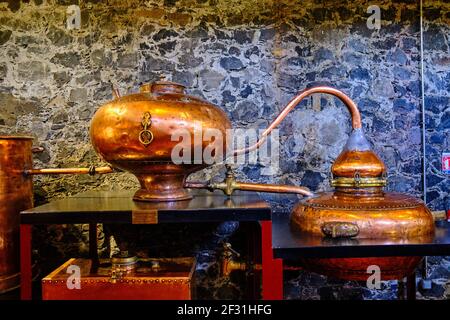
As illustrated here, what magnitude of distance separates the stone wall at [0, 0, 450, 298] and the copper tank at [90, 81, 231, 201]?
0.84 m

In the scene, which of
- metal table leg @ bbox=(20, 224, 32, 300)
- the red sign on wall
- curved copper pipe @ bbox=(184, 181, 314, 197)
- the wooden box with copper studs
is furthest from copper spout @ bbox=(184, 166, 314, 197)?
the red sign on wall

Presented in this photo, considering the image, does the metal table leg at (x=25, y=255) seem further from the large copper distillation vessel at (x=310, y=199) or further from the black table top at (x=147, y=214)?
the large copper distillation vessel at (x=310, y=199)

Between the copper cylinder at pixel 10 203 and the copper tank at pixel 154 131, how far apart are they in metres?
0.57

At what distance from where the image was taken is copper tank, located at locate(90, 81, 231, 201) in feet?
5.53

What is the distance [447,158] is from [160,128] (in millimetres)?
2189

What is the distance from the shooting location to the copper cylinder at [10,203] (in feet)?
6.46

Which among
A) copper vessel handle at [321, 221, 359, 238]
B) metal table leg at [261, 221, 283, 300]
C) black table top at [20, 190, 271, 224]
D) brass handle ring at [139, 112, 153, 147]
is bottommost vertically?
metal table leg at [261, 221, 283, 300]

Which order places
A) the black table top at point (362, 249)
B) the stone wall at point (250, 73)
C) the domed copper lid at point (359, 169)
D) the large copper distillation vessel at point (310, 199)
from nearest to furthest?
the black table top at point (362, 249)
the large copper distillation vessel at point (310, 199)
the domed copper lid at point (359, 169)
the stone wall at point (250, 73)

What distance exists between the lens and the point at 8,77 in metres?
2.64

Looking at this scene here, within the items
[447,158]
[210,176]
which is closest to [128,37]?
[210,176]

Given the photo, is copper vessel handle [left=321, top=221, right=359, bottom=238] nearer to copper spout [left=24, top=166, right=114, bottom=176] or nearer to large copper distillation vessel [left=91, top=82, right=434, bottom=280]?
large copper distillation vessel [left=91, top=82, right=434, bottom=280]

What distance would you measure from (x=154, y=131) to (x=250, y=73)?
1233 millimetres

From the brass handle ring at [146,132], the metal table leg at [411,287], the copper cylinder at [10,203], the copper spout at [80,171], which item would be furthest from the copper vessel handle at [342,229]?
the copper cylinder at [10,203]

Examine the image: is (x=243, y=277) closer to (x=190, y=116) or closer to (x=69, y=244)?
(x=69, y=244)
